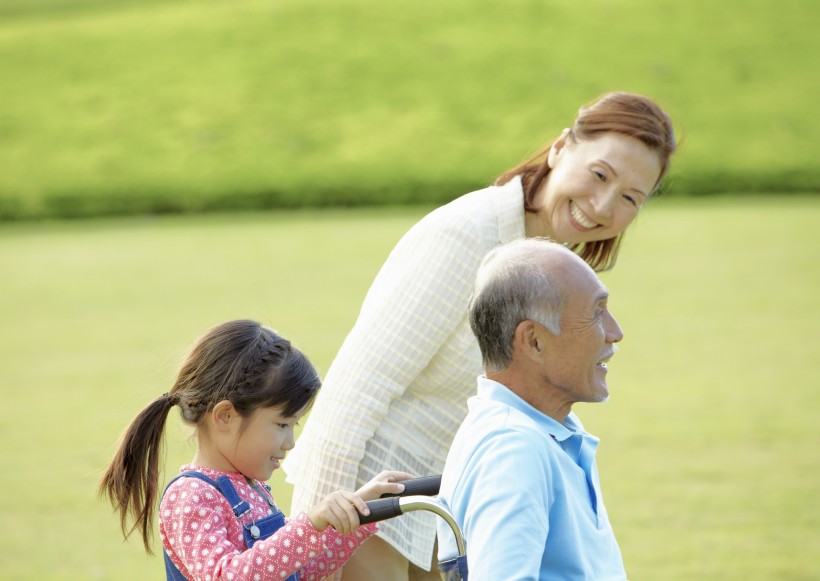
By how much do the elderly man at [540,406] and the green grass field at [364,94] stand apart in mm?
17594

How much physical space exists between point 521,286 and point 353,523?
527mm

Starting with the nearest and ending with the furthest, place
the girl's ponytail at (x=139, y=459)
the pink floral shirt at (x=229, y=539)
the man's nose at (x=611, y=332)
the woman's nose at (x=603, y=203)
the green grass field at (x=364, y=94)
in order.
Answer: the man's nose at (x=611, y=332) → the pink floral shirt at (x=229, y=539) → the girl's ponytail at (x=139, y=459) → the woman's nose at (x=603, y=203) → the green grass field at (x=364, y=94)

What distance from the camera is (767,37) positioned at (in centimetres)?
2486

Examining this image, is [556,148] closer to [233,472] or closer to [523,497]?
[233,472]

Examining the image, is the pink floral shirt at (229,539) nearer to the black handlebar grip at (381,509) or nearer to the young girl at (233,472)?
the young girl at (233,472)

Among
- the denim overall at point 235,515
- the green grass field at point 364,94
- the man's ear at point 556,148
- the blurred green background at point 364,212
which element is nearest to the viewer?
the denim overall at point 235,515

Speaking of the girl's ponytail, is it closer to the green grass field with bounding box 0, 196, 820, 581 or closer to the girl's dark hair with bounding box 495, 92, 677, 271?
the green grass field with bounding box 0, 196, 820, 581

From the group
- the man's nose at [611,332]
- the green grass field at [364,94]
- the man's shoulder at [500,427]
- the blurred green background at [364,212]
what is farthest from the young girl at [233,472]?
the green grass field at [364,94]

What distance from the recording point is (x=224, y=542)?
2.23m

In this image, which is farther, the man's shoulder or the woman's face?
the woman's face

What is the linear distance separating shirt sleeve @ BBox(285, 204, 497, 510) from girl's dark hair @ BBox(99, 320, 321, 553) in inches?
7.3

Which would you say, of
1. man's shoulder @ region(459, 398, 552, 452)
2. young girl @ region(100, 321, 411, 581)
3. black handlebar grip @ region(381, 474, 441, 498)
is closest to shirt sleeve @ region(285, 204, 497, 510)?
young girl @ region(100, 321, 411, 581)

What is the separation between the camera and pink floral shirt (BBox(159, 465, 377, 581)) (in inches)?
86.2

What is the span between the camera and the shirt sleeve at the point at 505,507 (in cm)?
171
